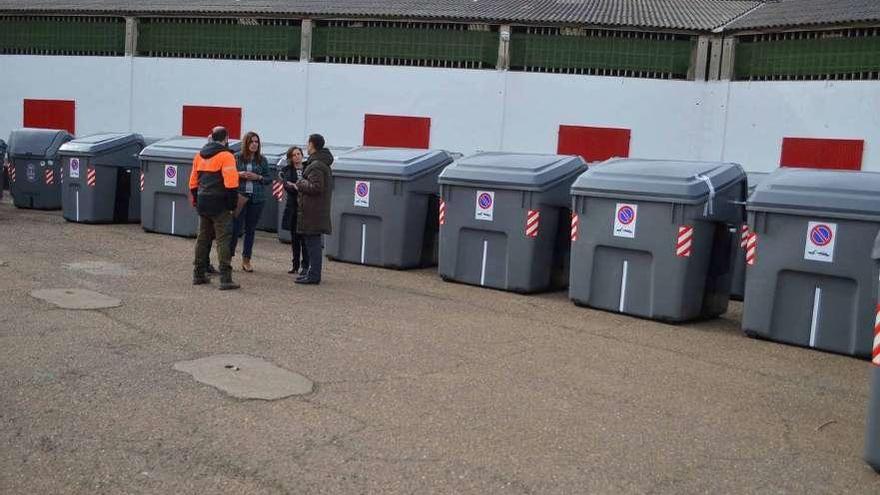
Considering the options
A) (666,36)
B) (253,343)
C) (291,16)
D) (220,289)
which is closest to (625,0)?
(666,36)

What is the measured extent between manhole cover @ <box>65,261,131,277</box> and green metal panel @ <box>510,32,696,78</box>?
1377cm

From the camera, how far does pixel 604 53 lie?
72.7ft

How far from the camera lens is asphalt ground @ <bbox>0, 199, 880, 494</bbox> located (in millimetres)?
4668

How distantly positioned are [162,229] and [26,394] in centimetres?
843

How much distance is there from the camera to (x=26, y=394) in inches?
222

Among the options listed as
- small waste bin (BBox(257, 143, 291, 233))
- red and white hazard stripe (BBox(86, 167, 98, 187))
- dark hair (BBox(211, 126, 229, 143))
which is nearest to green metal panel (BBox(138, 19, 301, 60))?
small waste bin (BBox(257, 143, 291, 233))

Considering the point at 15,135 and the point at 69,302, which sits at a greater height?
the point at 15,135

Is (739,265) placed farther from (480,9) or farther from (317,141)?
(480,9)

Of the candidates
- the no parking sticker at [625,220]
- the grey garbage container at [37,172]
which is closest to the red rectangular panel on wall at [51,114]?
the grey garbage container at [37,172]

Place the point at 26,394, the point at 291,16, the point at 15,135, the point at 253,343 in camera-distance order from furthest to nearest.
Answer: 1. the point at 291,16
2. the point at 15,135
3. the point at 253,343
4. the point at 26,394

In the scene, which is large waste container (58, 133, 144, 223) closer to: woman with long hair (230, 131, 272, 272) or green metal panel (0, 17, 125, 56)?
woman with long hair (230, 131, 272, 272)

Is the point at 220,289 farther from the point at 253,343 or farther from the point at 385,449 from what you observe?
the point at 385,449

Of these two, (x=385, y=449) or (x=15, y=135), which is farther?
(x=15, y=135)

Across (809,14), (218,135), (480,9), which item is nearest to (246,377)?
(218,135)
